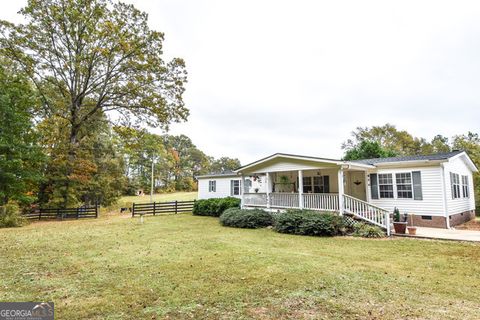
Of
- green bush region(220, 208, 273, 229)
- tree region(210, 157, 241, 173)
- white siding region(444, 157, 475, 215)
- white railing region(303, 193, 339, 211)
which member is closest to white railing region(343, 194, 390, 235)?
white railing region(303, 193, 339, 211)

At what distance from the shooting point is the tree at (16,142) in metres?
13.9

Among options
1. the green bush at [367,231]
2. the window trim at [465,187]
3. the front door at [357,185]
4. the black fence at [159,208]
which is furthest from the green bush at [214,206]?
the window trim at [465,187]

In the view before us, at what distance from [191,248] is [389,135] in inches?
1470

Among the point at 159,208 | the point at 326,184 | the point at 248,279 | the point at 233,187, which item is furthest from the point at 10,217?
the point at 326,184

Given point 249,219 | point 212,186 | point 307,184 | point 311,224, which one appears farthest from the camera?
point 212,186

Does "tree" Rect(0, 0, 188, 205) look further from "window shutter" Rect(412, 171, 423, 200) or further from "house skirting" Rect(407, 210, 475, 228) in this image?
"house skirting" Rect(407, 210, 475, 228)

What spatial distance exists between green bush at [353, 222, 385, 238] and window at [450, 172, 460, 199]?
5.61 meters

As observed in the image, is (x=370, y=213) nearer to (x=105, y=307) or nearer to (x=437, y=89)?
(x=105, y=307)

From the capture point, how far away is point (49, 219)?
1694cm

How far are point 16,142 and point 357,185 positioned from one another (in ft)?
65.7

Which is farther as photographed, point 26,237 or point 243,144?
point 243,144

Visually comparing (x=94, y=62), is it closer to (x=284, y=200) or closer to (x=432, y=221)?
(x=284, y=200)

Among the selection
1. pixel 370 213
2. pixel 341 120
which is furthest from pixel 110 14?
pixel 341 120

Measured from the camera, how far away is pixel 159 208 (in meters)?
19.9
